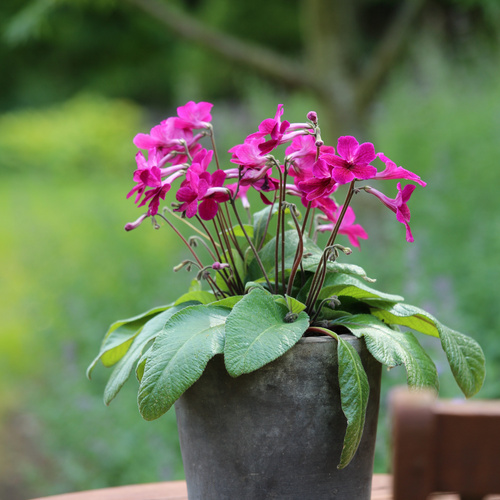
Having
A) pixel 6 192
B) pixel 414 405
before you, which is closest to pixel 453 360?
pixel 414 405

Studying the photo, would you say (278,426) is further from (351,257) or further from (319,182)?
(351,257)

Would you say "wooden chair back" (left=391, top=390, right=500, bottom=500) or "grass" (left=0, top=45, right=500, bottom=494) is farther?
"grass" (left=0, top=45, right=500, bottom=494)

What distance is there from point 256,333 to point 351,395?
5.3 inches

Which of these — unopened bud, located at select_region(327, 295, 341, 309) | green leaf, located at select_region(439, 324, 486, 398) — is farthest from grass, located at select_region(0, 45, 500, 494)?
unopened bud, located at select_region(327, 295, 341, 309)

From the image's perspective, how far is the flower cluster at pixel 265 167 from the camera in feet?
2.67

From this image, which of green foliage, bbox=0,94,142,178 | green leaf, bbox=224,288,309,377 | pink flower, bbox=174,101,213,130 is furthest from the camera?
green foliage, bbox=0,94,142,178

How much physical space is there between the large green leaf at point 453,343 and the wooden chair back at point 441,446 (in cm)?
43

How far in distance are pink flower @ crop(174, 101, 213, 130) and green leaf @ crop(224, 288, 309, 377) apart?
11.1 inches

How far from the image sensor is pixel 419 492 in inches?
18.3

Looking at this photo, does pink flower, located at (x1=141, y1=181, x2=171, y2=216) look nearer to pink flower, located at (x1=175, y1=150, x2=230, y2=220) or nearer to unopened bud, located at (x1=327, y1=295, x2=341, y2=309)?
pink flower, located at (x1=175, y1=150, x2=230, y2=220)

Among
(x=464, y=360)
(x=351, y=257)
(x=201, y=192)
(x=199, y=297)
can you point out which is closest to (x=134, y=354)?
(x=199, y=297)

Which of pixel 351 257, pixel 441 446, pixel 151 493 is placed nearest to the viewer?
pixel 441 446

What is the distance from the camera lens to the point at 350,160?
2.67ft

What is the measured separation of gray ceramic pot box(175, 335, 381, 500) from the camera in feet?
2.69
